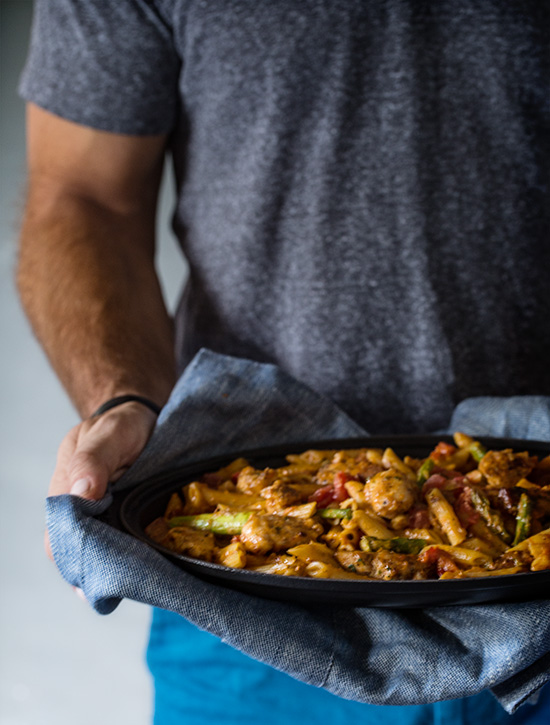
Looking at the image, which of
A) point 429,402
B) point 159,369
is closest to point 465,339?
point 429,402

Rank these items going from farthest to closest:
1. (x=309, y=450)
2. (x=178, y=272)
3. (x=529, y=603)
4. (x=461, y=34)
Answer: (x=178, y=272), (x=461, y=34), (x=309, y=450), (x=529, y=603)

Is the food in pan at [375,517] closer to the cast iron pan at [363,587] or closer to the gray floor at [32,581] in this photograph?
the cast iron pan at [363,587]

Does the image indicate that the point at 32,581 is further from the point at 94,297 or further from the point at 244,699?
the point at 244,699

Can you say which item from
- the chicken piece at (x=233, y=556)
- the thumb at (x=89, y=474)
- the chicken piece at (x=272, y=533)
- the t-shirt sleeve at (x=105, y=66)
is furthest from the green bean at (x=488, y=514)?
the t-shirt sleeve at (x=105, y=66)

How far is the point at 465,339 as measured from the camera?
170 centimetres

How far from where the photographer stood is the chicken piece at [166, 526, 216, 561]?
40.1 inches

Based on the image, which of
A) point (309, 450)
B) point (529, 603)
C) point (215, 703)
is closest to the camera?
point (529, 603)

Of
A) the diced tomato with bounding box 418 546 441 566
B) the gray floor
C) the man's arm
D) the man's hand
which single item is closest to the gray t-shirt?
the man's arm

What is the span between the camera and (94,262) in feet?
5.81

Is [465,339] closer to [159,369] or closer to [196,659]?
[159,369]

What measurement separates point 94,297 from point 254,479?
72cm

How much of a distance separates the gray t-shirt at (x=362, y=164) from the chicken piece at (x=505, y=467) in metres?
0.49

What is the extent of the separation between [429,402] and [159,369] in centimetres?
58

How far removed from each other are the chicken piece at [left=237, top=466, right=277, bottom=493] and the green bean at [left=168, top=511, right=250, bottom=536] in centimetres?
9
